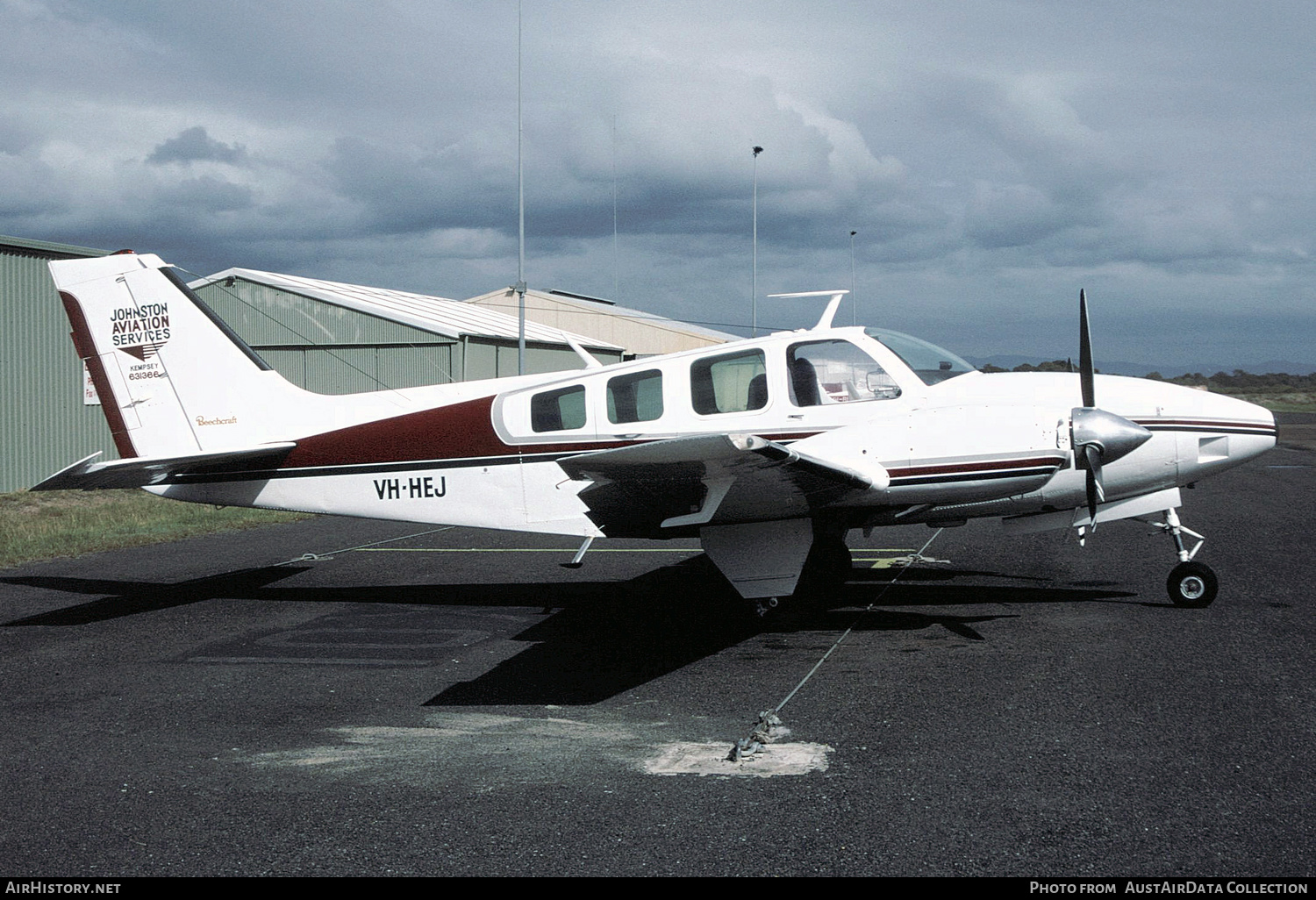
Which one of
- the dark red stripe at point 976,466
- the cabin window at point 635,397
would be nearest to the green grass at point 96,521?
the cabin window at point 635,397

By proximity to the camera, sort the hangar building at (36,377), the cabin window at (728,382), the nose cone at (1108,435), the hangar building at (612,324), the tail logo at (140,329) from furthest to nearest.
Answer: the hangar building at (612,324) → the hangar building at (36,377) → the tail logo at (140,329) → the cabin window at (728,382) → the nose cone at (1108,435)

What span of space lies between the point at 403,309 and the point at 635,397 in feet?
81.2

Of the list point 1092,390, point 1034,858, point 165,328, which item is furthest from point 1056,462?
point 165,328

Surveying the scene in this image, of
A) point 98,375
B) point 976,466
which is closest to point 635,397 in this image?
point 976,466

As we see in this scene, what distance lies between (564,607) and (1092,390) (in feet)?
17.0

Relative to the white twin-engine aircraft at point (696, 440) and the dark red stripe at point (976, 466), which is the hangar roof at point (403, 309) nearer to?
the white twin-engine aircraft at point (696, 440)

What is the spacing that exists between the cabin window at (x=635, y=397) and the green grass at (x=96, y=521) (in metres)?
7.43

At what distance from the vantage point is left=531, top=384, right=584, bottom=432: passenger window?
9.45 m

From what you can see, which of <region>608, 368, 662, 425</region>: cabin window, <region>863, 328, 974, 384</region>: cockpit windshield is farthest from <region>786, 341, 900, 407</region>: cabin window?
<region>608, 368, 662, 425</region>: cabin window

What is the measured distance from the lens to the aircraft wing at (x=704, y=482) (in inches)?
258

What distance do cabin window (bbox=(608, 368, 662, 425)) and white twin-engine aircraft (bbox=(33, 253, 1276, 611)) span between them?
0.02 meters

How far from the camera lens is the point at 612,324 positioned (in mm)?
55312

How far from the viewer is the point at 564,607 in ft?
32.3
